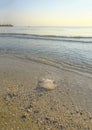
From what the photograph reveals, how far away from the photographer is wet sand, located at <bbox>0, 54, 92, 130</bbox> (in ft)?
17.1

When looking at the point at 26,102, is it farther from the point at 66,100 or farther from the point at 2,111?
the point at 66,100

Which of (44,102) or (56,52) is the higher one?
(44,102)

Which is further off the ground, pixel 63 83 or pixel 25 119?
pixel 25 119

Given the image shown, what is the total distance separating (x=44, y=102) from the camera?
6.61m

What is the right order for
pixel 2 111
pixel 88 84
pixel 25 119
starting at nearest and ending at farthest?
1. pixel 25 119
2. pixel 2 111
3. pixel 88 84

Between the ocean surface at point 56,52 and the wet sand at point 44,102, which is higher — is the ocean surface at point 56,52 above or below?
below

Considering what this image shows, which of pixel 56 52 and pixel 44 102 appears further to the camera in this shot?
pixel 56 52

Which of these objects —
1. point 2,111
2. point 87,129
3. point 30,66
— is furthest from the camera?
point 30,66

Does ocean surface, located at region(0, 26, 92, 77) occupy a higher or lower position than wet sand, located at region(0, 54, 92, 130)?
lower

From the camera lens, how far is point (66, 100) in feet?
22.7

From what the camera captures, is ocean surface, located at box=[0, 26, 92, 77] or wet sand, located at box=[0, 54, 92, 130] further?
ocean surface, located at box=[0, 26, 92, 77]

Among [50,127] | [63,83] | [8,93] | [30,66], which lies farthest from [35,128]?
[30,66]

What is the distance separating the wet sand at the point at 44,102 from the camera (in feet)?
17.1

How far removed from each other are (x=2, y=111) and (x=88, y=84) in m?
4.23
